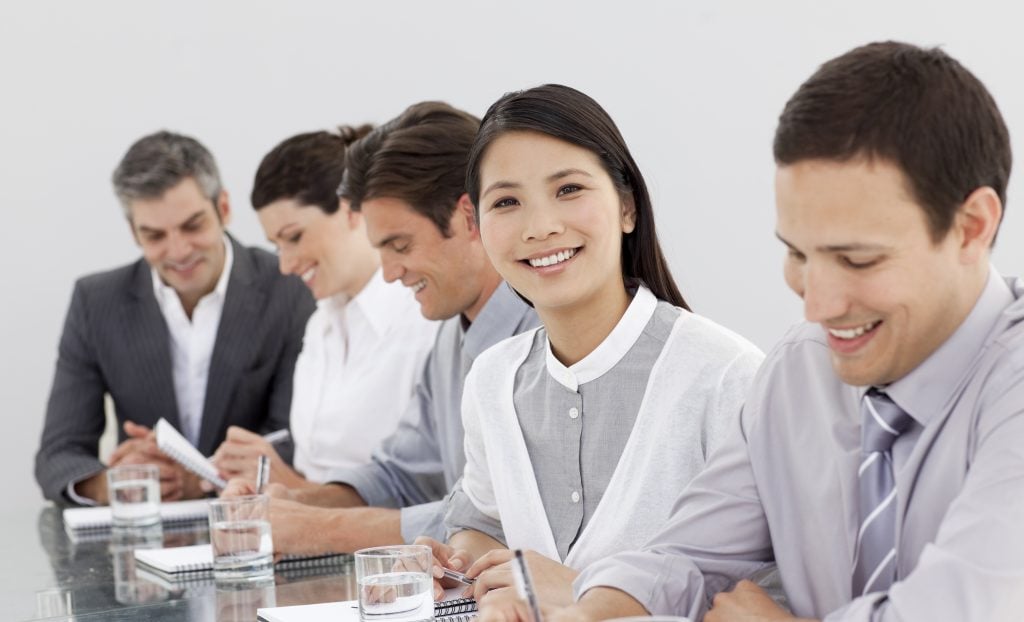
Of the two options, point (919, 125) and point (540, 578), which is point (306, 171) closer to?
point (540, 578)

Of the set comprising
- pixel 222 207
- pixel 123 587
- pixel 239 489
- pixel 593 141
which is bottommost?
pixel 123 587

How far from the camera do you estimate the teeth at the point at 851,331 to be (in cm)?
141

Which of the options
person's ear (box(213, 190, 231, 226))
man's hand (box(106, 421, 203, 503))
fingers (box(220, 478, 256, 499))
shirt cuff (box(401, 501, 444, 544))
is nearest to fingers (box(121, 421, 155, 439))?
man's hand (box(106, 421, 203, 503))

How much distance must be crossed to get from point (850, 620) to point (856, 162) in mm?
462

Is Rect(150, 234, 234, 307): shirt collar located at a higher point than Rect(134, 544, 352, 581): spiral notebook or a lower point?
higher

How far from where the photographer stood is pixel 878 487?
1511 mm

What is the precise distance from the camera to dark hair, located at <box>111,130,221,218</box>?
411 cm

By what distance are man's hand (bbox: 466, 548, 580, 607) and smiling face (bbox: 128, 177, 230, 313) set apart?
2427 millimetres

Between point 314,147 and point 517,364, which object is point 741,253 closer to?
point 314,147

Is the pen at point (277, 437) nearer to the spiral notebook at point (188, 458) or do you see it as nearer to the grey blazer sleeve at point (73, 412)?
the spiral notebook at point (188, 458)

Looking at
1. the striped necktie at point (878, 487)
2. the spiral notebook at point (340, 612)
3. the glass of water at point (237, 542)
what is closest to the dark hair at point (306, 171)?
the glass of water at point (237, 542)

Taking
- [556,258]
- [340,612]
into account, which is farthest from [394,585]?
[556,258]

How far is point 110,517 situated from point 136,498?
0.61 feet

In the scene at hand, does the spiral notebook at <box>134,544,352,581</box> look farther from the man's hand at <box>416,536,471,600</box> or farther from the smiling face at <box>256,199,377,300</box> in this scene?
the smiling face at <box>256,199,377,300</box>
